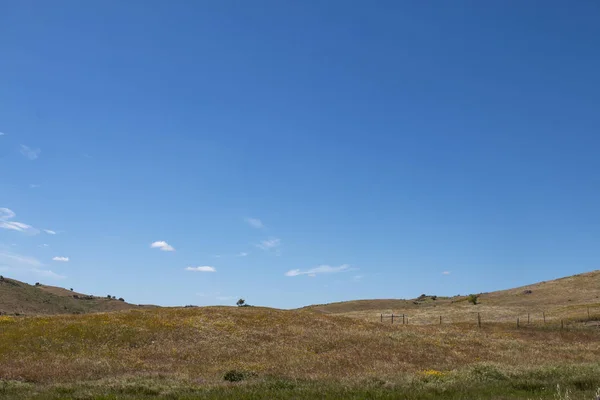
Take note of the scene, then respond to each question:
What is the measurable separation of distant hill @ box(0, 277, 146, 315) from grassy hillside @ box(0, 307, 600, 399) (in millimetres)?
52479

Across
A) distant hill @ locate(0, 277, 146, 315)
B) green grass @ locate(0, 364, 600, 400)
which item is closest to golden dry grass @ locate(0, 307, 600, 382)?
green grass @ locate(0, 364, 600, 400)

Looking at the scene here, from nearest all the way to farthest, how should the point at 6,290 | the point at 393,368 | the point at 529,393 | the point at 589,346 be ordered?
the point at 529,393, the point at 393,368, the point at 589,346, the point at 6,290

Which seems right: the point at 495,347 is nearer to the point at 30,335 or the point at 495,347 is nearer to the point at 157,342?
the point at 157,342

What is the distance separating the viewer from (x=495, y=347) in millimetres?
46531

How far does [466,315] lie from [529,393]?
65.4 m

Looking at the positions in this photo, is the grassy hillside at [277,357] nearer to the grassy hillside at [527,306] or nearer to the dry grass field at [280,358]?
the dry grass field at [280,358]

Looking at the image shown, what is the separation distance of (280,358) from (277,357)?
536 millimetres

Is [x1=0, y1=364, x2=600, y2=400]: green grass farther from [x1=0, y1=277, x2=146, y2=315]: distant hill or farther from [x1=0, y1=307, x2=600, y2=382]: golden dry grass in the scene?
[x1=0, y1=277, x2=146, y2=315]: distant hill

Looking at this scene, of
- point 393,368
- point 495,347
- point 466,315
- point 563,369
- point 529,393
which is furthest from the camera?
point 466,315

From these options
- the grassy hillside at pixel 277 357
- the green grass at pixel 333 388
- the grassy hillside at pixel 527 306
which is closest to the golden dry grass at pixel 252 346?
the grassy hillside at pixel 277 357

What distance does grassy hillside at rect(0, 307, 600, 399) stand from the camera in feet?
74.0

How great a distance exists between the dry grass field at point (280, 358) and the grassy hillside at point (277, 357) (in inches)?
3.6

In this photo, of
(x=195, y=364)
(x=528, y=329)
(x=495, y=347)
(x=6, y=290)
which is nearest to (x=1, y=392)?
(x=195, y=364)

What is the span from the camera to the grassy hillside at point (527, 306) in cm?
7681
